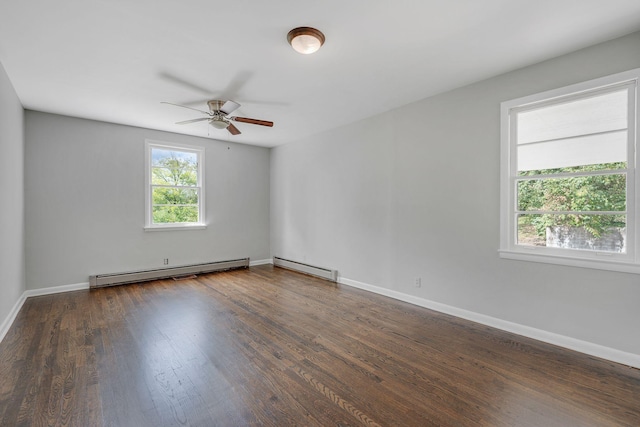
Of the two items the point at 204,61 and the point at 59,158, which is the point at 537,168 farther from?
the point at 59,158

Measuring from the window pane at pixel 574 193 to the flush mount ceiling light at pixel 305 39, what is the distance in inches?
96.8

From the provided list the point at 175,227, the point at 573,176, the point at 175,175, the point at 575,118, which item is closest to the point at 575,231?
the point at 573,176

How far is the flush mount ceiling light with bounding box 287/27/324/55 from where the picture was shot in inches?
89.4

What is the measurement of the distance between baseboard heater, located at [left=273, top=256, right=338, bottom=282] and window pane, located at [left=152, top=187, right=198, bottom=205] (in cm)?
213

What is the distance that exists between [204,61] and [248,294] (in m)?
3.07

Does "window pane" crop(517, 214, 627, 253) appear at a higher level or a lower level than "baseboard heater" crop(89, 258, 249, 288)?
higher

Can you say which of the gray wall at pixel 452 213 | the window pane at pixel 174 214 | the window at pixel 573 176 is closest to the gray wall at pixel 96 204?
the window pane at pixel 174 214

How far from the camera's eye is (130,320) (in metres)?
3.33

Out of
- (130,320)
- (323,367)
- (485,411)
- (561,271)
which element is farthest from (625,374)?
(130,320)

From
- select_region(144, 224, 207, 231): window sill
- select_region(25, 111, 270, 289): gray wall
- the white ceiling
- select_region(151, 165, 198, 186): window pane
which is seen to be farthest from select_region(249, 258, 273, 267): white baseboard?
A: the white ceiling

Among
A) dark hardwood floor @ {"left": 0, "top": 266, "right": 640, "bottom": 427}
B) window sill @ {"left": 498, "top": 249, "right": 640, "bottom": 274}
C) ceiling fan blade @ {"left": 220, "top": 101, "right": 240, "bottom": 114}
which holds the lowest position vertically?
dark hardwood floor @ {"left": 0, "top": 266, "right": 640, "bottom": 427}

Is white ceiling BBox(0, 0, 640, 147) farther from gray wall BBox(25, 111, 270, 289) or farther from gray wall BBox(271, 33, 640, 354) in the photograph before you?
gray wall BBox(25, 111, 270, 289)

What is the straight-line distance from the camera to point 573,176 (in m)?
2.73

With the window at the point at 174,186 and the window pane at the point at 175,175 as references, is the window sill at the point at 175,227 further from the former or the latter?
the window pane at the point at 175,175
